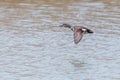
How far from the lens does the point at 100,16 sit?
18.1 m

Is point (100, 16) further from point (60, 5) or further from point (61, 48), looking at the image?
point (61, 48)

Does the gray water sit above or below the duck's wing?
below

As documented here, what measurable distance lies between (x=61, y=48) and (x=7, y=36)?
1647 millimetres

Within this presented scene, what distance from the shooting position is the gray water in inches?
531

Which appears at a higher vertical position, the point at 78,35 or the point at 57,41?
the point at 78,35

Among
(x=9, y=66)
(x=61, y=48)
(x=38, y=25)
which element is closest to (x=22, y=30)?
(x=38, y=25)

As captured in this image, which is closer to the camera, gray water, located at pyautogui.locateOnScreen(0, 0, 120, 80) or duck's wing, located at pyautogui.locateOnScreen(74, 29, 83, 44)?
gray water, located at pyautogui.locateOnScreen(0, 0, 120, 80)

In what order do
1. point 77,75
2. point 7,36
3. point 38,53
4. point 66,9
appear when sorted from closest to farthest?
point 77,75, point 38,53, point 7,36, point 66,9

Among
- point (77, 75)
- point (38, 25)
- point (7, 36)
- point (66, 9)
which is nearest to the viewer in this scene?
point (77, 75)

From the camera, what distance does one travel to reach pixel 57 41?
617 inches

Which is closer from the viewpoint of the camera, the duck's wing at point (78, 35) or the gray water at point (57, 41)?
the gray water at point (57, 41)

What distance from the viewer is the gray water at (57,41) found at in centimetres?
1350

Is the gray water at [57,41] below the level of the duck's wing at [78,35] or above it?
below

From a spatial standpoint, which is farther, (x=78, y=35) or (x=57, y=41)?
(x=57, y=41)
